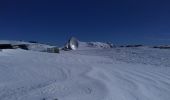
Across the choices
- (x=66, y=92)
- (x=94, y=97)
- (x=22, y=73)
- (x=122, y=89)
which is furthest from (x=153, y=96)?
(x=22, y=73)

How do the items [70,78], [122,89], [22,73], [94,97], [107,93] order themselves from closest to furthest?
[94,97] < [107,93] < [122,89] < [70,78] < [22,73]

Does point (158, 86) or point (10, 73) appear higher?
point (10, 73)

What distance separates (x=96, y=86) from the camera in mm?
3617

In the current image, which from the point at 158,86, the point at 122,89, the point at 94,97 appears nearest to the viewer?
the point at 94,97

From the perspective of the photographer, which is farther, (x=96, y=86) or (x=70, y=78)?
(x=70, y=78)

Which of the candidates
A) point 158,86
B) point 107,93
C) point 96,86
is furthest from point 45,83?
point 158,86

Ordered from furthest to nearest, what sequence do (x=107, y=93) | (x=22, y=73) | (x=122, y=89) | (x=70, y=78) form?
(x=22, y=73) < (x=70, y=78) < (x=122, y=89) < (x=107, y=93)

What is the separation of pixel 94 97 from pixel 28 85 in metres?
1.17

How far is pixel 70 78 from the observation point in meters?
4.18

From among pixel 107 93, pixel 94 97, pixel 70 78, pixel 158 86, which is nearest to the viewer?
pixel 94 97

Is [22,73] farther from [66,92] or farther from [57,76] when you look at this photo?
[66,92]

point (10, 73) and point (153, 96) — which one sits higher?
point (10, 73)

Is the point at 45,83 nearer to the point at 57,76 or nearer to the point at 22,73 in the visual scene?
the point at 57,76

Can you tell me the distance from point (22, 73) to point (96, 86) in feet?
5.66
